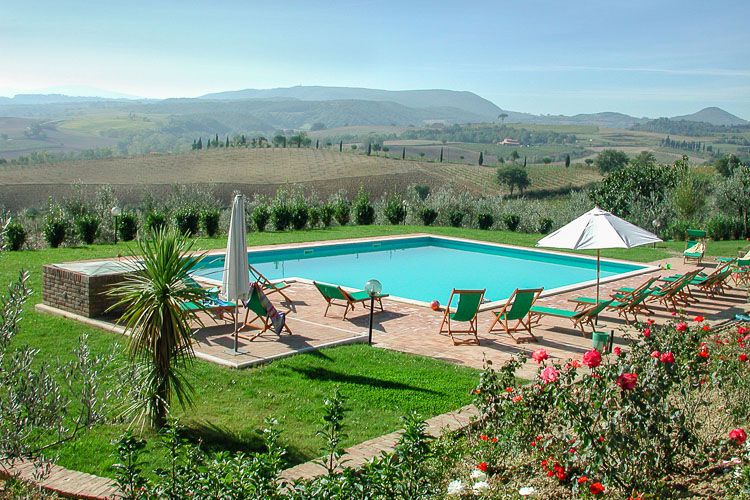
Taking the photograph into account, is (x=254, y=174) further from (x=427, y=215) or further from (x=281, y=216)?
(x=281, y=216)

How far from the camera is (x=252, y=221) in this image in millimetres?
21875

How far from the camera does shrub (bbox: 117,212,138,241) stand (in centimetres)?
1844

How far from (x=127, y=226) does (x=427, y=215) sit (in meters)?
10.7

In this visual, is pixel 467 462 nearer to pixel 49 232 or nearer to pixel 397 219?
pixel 49 232

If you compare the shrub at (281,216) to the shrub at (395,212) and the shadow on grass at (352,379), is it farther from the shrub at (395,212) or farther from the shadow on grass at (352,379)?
the shadow on grass at (352,379)

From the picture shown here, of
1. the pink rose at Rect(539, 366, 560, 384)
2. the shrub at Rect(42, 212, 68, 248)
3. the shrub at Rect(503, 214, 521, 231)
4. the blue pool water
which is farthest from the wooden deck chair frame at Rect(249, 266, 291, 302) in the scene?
the shrub at Rect(503, 214, 521, 231)

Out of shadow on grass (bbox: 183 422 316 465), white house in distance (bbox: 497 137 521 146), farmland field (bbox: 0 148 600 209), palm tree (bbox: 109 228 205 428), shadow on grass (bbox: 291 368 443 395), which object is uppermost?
white house in distance (bbox: 497 137 521 146)

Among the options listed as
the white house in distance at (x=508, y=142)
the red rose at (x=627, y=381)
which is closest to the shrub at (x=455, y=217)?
the red rose at (x=627, y=381)

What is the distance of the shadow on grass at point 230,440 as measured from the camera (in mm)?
5410

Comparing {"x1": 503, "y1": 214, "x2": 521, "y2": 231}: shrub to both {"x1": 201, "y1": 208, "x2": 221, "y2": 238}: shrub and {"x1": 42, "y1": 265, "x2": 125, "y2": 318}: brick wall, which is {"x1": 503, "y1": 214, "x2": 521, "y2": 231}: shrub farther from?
{"x1": 42, "y1": 265, "x2": 125, "y2": 318}: brick wall

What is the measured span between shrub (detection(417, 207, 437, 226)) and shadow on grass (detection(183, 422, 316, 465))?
19.3 metres

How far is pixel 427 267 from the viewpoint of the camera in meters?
17.4

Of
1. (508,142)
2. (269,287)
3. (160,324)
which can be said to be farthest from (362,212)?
(508,142)

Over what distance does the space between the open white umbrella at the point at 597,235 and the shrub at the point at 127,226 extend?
12325 millimetres
